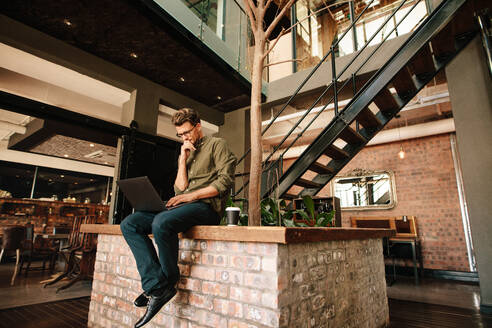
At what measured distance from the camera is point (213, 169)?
6.07ft

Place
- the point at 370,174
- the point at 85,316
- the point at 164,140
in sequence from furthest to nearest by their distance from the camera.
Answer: the point at 370,174 → the point at 164,140 → the point at 85,316

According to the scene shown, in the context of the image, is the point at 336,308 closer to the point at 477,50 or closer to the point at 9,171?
the point at 477,50

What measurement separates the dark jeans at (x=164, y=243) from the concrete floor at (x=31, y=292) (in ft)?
8.61

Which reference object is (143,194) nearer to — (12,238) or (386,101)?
(386,101)

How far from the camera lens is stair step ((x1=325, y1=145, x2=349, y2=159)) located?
3423 millimetres

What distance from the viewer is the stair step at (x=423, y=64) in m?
3.11

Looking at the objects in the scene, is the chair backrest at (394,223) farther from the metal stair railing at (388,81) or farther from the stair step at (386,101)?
the metal stair railing at (388,81)

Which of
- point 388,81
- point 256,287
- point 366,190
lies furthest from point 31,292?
point 366,190

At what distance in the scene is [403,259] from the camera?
6.46m

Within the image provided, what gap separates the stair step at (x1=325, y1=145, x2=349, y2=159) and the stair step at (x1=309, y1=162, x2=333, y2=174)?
0.18 m

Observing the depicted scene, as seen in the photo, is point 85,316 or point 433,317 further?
point 433,317

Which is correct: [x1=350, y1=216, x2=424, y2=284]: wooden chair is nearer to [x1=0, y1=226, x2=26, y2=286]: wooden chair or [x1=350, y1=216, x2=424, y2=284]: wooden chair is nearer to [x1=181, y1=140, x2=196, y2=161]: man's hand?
[x1=181, y1=140, x2=196, y2=161]: man's hand

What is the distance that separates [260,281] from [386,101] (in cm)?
301

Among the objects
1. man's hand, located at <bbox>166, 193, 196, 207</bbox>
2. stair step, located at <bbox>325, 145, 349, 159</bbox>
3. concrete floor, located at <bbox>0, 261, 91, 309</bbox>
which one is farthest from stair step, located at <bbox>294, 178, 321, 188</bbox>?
concrete floor, located at <bbox>0, 261, 91, 309</bbox>
